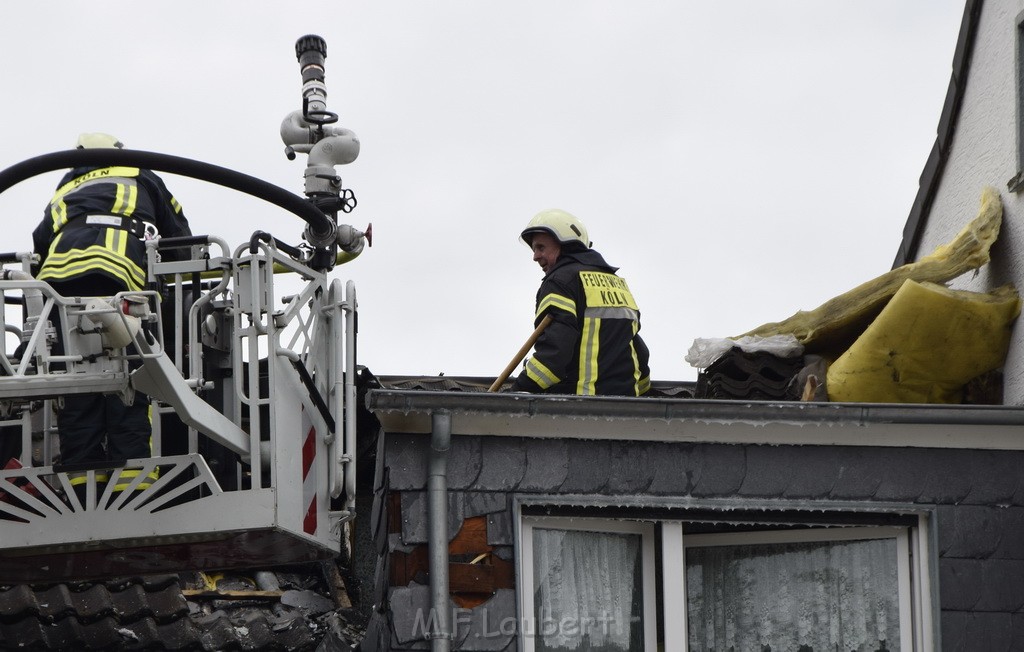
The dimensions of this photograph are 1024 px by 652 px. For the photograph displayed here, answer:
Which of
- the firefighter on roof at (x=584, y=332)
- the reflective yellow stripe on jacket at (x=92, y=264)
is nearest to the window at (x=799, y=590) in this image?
A: the firefighter on roof at (x=584, y=332)

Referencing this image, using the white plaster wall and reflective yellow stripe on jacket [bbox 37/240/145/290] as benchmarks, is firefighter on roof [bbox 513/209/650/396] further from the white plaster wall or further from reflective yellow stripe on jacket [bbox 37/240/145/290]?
reflective yellow stripe on jacket [bbox 37/240/145/290]

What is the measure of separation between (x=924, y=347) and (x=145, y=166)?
13.1ft

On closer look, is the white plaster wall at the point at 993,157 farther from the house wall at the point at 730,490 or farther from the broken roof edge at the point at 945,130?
the house wall at the point at 730,490

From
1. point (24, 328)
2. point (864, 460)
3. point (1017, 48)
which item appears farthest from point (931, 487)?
point (24, 328)

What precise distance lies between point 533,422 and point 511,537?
20.6 inches

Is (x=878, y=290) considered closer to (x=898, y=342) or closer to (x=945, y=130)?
(x=898, y=342)

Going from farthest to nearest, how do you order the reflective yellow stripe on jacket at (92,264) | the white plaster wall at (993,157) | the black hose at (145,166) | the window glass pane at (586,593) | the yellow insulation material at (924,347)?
the white plaster wall at (993,157) < the yellow insulation material at (924,347) < the reflective yellow stripe on jacket at (92,264) < the window glass pane at (586,593) < the black hose at (145,166)

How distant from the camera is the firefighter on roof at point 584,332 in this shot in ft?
29.6

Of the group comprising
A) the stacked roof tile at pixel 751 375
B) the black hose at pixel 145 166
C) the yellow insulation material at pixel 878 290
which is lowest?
the stacked roof tile at pixel 751 375

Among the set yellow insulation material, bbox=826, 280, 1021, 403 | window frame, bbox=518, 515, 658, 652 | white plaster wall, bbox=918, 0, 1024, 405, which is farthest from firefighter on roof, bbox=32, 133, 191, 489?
white plaster wall, bbox=918, 0, 1024, 405

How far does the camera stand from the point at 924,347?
857cm

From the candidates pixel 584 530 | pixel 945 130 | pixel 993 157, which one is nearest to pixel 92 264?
pixel 584 530

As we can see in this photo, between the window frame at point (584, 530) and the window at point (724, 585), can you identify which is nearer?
the window frame at point (584, 530)

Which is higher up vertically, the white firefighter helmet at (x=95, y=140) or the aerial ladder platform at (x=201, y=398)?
the white firefighter helmet at (x=95, y=140)
